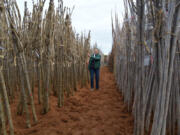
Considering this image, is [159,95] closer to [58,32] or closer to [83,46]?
[58,32]

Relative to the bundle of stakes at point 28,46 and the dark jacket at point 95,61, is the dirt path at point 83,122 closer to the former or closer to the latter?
the bundle of stakes at point 28,46

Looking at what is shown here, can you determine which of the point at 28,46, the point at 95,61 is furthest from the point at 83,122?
the point at 95,61

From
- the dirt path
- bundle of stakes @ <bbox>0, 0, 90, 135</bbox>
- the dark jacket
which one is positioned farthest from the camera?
the dark jacket

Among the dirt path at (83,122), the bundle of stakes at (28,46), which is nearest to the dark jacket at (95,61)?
the bundle of stakes at (28,46)

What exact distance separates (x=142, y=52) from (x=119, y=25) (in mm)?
2830

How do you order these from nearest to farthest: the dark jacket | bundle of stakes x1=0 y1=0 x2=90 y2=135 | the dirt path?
bundle of stakes x1=0 y1=0 x2=90 y2=135 < the dirt path < the dark jacket

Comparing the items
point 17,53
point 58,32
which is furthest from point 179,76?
point 58,32

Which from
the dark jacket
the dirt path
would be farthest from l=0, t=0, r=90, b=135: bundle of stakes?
the dark jacket

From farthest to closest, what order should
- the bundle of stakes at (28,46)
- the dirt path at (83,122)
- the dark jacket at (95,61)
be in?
the dark jacket at (95,61)
the dirt path at (83,122)
the bundle of stakes at (28,46)

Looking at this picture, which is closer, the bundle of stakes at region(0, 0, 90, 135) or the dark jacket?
the bundle of stakes at region(0, 0, 90, 135)

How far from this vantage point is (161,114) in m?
1.07

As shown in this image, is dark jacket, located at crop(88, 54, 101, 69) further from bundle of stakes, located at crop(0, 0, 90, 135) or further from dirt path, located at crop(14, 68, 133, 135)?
dirt path, located at crop(14, 68, 133, 135)

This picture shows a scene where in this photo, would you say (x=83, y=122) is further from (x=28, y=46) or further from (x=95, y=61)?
(x=95, y=61)

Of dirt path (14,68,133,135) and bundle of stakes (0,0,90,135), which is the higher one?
bundle of stakes (0,0,90,135)
